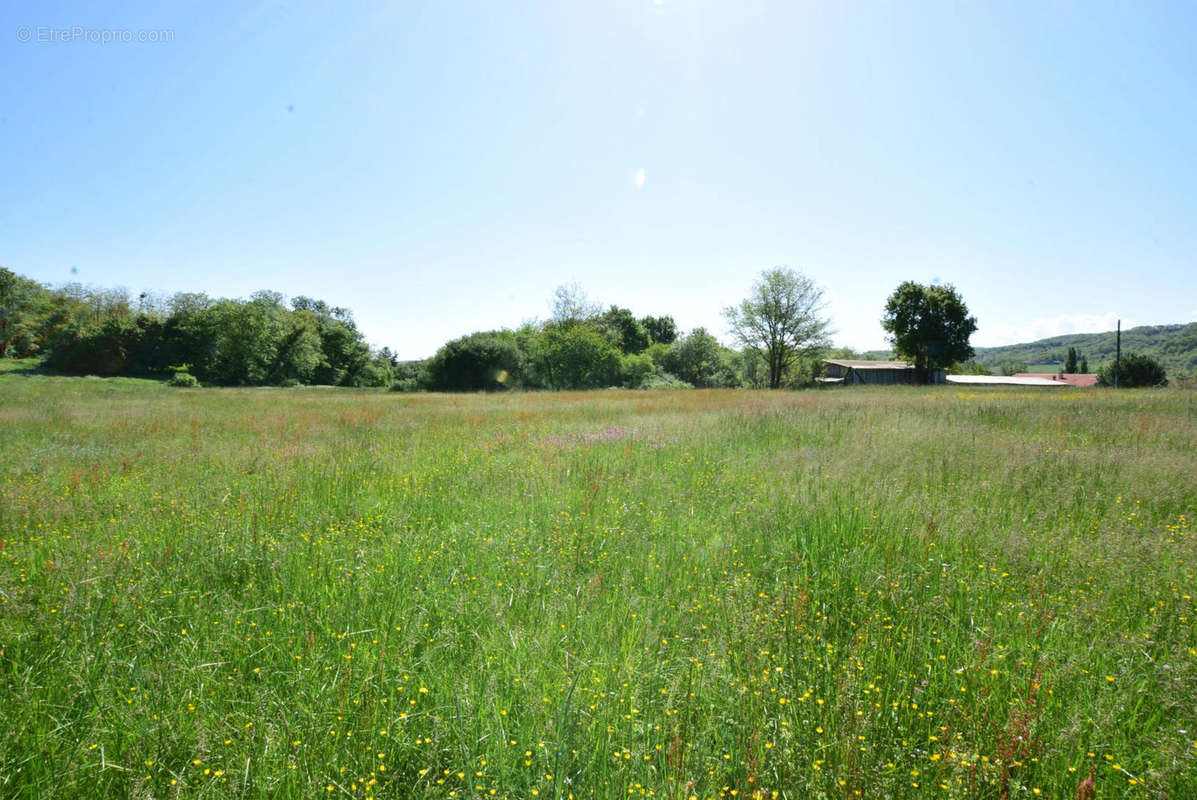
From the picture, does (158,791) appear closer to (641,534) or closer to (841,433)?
(641,534)

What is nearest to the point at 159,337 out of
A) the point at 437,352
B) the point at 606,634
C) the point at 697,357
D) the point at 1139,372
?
the point at 437,352

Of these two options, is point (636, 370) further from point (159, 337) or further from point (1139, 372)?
point (159, 337)

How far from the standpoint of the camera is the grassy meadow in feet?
6.94

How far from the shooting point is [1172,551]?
4.15 metres

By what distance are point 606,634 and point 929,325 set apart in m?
63.5

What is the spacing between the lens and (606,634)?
314cm

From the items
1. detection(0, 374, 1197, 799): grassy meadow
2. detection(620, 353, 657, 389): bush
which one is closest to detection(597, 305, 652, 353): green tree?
detection(620, 353, 657, 389): bush

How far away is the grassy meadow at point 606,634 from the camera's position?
6.94 feet

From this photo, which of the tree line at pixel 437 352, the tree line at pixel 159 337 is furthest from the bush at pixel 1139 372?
the tree line at pixel 159 337

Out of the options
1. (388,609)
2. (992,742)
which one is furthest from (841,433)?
(388,609)

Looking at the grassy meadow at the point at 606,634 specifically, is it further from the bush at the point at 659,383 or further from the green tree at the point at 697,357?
the green tree at the point at 697,357

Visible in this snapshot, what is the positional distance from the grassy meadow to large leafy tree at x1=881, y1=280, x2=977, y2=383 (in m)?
54.8

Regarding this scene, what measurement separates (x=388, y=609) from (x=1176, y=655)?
5280 millimetres

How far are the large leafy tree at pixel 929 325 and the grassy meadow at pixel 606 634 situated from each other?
180ft
